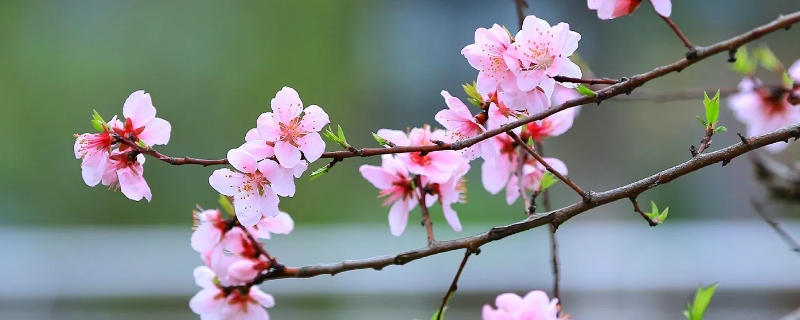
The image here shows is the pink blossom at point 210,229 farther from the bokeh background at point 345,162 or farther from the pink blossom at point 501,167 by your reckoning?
the bokeh background at point 345,162

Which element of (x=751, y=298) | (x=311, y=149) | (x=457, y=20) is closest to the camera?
(x=311, y=149)

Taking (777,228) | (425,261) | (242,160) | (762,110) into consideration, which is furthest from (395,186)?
(425,261)

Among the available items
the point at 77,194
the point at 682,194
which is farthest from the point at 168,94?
the point at 682,194

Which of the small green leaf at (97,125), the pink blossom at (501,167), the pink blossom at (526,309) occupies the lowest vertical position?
the pink blossom at (526,309)

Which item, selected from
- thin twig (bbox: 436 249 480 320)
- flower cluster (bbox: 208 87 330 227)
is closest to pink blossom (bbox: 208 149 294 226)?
flower cluster (bbox: 208 87 330 227)

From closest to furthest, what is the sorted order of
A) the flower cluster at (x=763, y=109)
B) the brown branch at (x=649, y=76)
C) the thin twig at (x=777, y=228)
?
the brown branch at (x=649, y=76), the thin twig at (x=777, y=228), the flower cluster at (x=763, y=109)

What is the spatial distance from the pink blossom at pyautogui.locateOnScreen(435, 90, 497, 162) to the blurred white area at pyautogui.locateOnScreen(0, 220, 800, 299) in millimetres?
1537

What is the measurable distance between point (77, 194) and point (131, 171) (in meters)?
1.82

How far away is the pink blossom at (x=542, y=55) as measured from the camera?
36 cm

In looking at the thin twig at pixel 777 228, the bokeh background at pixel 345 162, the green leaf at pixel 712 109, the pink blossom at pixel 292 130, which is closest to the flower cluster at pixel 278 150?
the pink blossom at pixel 292 130

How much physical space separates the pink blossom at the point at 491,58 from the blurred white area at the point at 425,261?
1.57 meters

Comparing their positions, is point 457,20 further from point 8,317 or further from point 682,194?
point 8,317

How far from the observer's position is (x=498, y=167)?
50 cm

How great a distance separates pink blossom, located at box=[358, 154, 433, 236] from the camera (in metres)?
0.48
